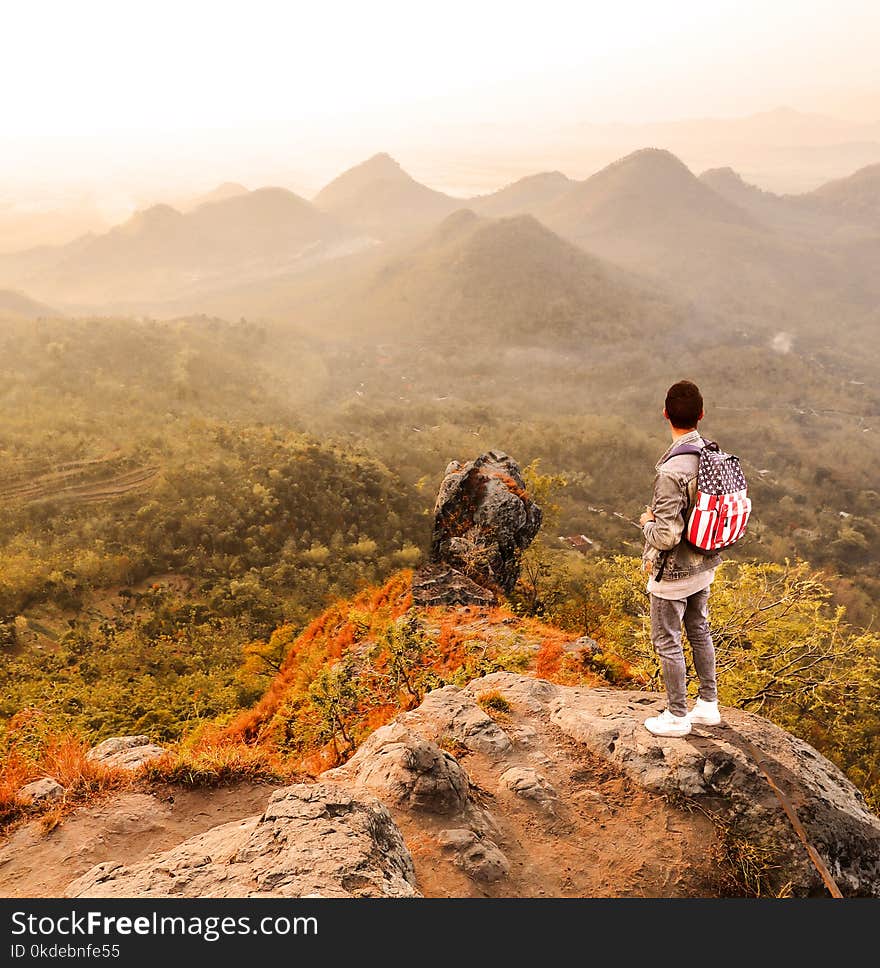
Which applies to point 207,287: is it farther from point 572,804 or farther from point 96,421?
point 572,804

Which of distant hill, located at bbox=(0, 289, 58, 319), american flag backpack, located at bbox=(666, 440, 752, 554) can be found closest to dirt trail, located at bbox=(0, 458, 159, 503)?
american flag backpack, located at bbox=(666, 440, 752, 554)

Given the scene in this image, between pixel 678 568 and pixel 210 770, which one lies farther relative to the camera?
pixel 210 770

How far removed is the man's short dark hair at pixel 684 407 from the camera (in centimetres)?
462

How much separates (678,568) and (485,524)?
11220mm

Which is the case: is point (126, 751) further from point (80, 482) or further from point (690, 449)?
point (80, 482)

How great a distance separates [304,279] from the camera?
181 meters

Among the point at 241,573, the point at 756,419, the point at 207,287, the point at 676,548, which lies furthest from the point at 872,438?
the point at 207,287

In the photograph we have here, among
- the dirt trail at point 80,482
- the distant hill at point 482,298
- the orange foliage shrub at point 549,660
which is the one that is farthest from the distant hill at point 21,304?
the orange foliage shrub at point 549,660

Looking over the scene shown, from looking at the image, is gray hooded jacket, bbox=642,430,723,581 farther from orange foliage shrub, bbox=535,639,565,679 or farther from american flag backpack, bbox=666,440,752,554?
orange foliage shrub, bbox=535,639,565,679

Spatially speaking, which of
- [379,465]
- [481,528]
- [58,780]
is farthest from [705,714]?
[379,465]

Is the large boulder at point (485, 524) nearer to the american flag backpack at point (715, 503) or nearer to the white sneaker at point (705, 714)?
the white sneaker at point (705, 714)

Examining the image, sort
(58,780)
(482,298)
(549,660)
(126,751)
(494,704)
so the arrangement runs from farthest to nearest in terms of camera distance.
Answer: (482,298) → (549,660) → (126,751) → (494,704) → (58,780)

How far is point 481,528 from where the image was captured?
628 inches

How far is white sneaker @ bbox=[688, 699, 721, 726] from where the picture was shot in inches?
217
